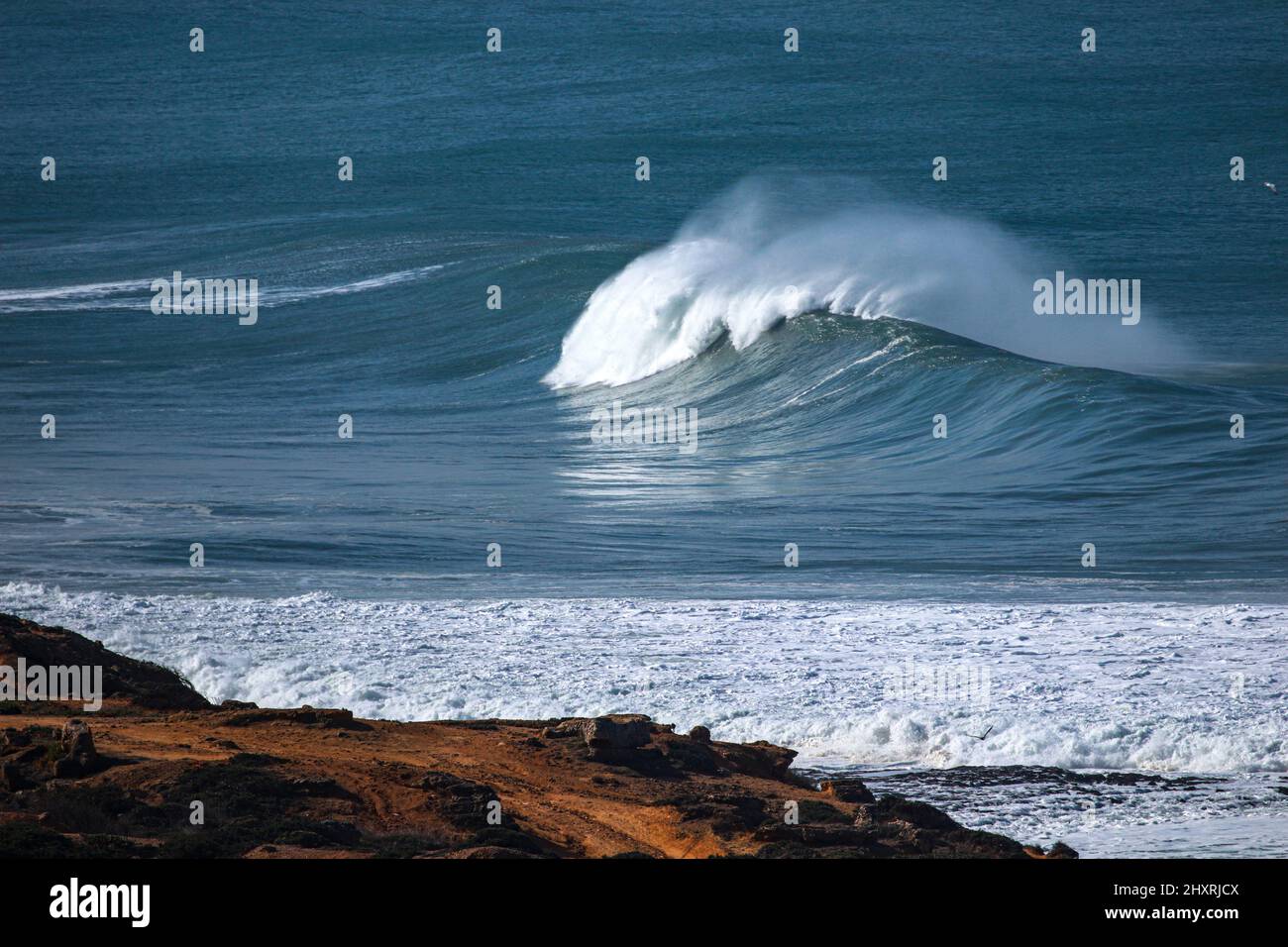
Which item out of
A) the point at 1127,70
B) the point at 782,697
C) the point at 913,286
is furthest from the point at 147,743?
the point at 1127,70

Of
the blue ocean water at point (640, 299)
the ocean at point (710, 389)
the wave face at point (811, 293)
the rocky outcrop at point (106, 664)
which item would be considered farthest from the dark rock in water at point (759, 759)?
the wave face at point (811, 293)

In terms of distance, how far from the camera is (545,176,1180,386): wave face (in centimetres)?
2016

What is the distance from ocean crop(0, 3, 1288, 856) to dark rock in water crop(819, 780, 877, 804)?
35 centimetres

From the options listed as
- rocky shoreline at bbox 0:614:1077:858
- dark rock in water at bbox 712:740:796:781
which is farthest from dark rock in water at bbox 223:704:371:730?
dark rock in water at bbox 712:740:796:781

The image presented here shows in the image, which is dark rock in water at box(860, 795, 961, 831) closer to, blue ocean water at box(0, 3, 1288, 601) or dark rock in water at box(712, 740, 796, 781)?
dark rock in water at box(712, 740, 796, 781)

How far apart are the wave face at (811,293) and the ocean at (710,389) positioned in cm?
8

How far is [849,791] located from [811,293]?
14.5 metres

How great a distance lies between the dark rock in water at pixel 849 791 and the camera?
5.96m

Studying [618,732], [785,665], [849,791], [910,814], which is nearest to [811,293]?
[785,665]

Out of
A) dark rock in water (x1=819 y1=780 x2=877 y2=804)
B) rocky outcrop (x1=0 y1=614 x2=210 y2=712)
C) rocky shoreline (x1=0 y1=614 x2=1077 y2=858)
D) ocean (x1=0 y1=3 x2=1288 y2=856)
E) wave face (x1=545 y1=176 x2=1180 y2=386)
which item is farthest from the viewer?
wave face (x1=545 y1=176 x2=1180 y2=386)

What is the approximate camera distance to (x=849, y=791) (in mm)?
5984

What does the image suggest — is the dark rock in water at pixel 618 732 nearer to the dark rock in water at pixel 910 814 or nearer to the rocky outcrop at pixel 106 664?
the dark rock in water at pixel 910 814

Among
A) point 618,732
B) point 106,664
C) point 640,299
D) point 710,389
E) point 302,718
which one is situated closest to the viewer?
point 618,732

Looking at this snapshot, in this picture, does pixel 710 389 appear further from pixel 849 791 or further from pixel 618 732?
pixel 849 791
